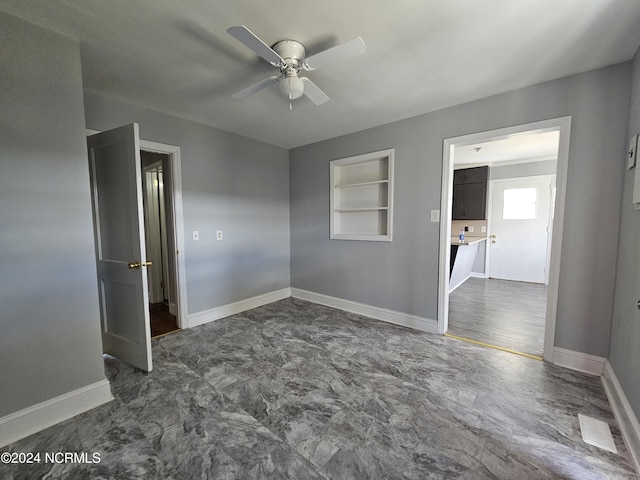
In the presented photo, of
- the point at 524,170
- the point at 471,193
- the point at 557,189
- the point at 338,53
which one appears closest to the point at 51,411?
the point at 338,53

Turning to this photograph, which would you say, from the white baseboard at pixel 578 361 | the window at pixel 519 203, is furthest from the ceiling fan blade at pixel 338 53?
the window at pixel 519 203

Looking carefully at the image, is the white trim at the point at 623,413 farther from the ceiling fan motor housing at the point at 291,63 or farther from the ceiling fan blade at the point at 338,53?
the ceiling fan motor housing at the point at 291,63

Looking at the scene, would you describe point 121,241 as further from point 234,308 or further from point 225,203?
point 234,308

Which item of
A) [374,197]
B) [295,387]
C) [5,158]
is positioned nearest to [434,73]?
[374,197]

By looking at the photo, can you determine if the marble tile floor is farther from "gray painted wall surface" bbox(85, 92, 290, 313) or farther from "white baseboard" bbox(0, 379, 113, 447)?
"gray painted wall surface" bbox(85, 92, 290, 313)

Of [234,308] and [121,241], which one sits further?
[234,308]

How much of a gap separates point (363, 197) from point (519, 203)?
151 inches

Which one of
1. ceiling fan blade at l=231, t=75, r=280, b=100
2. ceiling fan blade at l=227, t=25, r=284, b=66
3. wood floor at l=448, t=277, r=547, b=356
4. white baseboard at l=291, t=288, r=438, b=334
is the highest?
ceiling fan blade at l=231, t=75, r=280, b=100

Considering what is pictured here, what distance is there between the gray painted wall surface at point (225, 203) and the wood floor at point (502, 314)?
270 centimetres

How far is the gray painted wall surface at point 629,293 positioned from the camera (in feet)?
4.92

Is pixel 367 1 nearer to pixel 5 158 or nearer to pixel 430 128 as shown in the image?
pixel 430 128

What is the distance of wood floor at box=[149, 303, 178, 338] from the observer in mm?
3017

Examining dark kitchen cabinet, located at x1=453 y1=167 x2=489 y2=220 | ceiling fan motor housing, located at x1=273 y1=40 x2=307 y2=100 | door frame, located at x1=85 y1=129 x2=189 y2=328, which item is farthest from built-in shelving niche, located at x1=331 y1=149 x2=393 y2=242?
dark kitchen cabinet, located at x1=453 y1=167 x2=489 y2=220

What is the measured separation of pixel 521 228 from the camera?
523 centimetres
